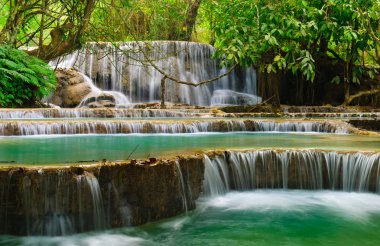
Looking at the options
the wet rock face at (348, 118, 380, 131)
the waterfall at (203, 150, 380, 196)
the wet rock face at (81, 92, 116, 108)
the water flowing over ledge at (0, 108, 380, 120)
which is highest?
the wet rock face at (81, 92, 116, 108)

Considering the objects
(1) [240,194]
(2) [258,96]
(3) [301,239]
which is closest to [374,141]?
(1) [240,194]

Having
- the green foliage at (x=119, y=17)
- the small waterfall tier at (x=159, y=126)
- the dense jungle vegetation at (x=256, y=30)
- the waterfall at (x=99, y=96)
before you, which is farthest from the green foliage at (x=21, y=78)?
the waterfall at (x=99, y=96)

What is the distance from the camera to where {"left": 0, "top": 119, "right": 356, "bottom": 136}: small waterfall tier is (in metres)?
7.73

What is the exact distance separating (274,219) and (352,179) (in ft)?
4.66

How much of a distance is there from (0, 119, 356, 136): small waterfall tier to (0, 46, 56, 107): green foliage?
9.88ft

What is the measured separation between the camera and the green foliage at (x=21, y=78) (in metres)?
10.5

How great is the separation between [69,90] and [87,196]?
12.9 meters

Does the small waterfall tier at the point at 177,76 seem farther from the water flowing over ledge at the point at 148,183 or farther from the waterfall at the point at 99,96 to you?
the water flowing over ledge at the point at 148,183

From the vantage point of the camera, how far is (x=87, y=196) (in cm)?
384

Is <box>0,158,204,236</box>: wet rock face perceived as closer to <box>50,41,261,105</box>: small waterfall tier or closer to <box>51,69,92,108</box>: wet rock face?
<box>51,69,92,108</box>: wet rock face

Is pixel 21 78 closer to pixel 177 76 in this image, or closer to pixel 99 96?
pixel 99 96

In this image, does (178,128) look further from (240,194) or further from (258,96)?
(258,96)

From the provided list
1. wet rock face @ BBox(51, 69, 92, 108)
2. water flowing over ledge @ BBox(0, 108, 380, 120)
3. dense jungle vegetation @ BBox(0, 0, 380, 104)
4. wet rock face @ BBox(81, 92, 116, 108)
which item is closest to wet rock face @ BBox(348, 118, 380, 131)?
water flowing over ledge @ BBox(0, 108, 380, 120)

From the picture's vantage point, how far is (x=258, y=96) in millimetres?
17766
